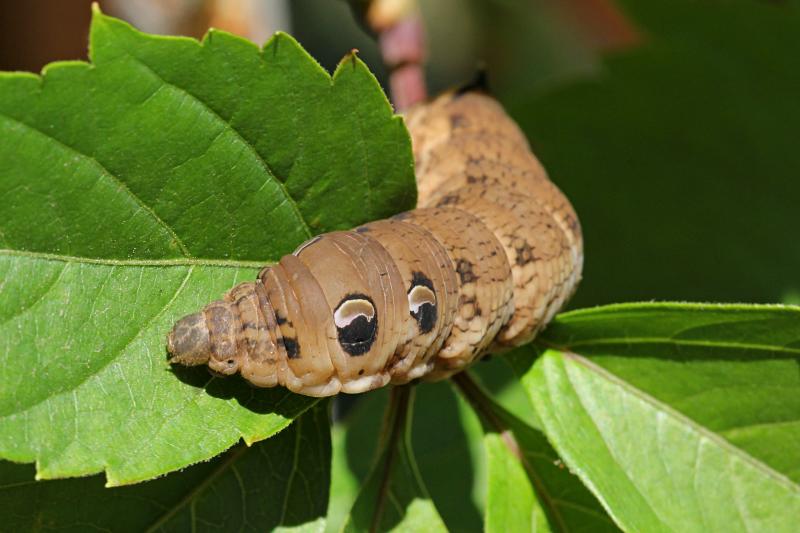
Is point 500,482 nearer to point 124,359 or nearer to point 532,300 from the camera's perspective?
point 532,300

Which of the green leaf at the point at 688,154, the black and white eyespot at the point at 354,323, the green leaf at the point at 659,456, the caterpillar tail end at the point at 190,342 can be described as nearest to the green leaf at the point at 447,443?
the green leaf at the point at 688,154

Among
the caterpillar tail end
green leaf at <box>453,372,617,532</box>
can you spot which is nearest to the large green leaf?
green leaf at <box>453,372,617,532</box>

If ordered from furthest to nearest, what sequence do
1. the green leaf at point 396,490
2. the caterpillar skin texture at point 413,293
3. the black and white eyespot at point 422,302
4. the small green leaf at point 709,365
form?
the green leaf at point 396,490
the small green leaf at point 709,365
the black and white eyespot at point 422,302
the caterpillar skin texture at point 413,293

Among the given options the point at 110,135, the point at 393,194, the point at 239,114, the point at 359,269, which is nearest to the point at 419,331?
the point at 359,269

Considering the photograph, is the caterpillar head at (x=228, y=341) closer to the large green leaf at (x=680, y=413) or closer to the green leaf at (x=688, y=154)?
the large green leaf at (x=680, y=413)

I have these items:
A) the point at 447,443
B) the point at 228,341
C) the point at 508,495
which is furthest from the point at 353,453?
the point at 228,341

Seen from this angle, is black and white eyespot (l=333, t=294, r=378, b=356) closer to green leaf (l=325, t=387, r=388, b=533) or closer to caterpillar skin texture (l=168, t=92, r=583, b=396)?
caterpillar skin texture (l=168, t=92, r=583, b=396)

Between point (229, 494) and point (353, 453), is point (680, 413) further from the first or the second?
point (353, 453)
